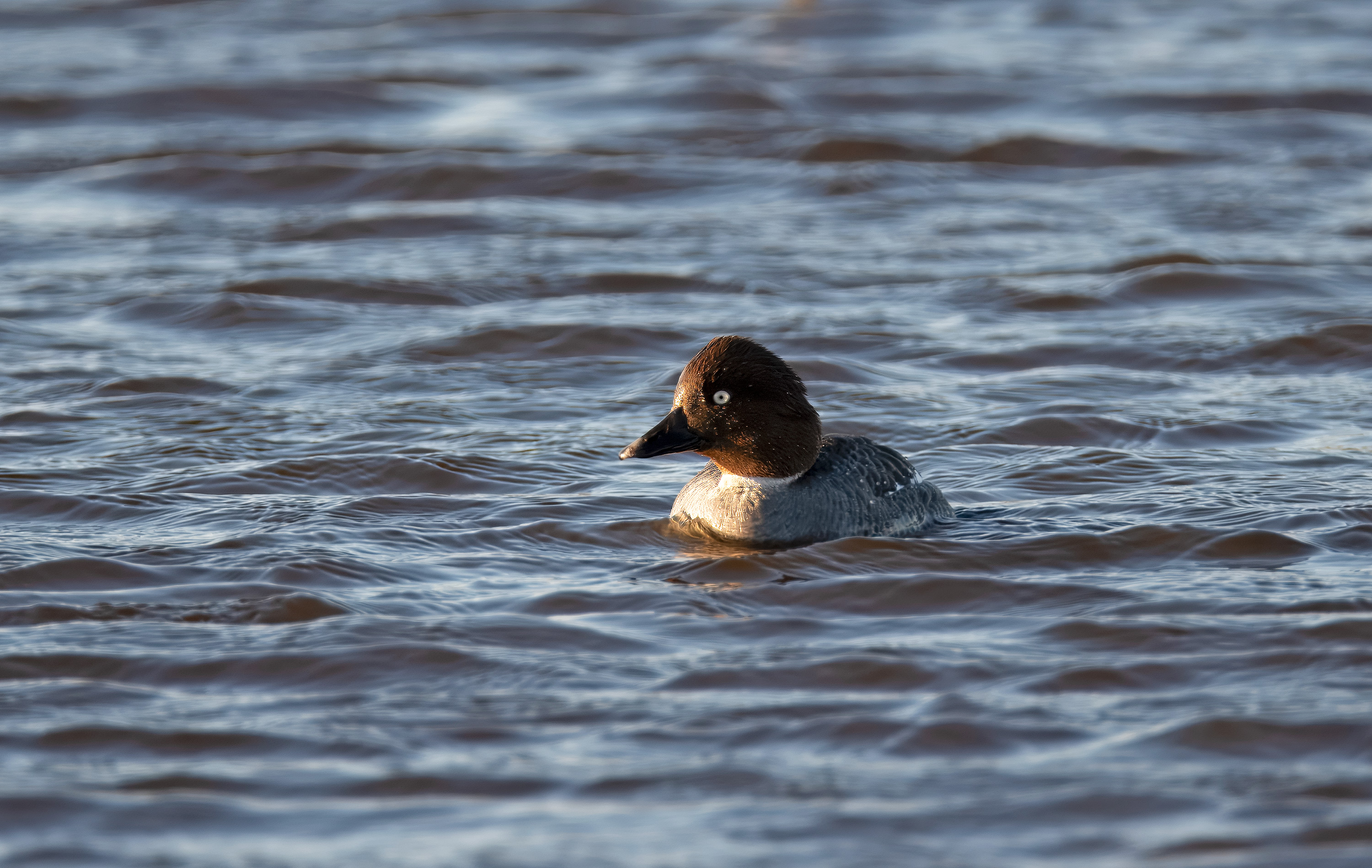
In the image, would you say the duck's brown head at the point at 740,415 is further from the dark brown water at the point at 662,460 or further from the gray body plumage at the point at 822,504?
the dark brown water at the point at 662,460

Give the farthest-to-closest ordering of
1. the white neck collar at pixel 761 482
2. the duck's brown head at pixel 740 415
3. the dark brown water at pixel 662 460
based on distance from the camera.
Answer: the white neck collar at pixel 761 482
the duck's brown head at pixel 740 415
the dark brown water at pixel 662 460

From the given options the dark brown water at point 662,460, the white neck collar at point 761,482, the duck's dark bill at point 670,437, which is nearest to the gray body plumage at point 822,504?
the white neck collar at point 761,482

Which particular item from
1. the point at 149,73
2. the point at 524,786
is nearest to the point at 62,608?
the point at 524,786

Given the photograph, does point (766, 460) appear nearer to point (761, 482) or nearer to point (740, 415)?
point (761, 482)

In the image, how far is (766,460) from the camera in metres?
8.05

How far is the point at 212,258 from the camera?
44.5 ft

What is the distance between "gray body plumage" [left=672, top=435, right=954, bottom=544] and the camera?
8.02 meters

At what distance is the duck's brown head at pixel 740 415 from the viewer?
7945 millimetres

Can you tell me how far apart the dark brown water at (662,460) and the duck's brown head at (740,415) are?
451 mm

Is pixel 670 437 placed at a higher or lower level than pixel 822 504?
higher

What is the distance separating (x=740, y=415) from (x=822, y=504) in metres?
0.52

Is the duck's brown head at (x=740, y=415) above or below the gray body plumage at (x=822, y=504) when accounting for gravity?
above

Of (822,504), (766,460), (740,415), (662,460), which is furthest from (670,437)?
(662,460)

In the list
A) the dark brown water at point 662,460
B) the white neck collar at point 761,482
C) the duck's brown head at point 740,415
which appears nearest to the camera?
the dark brown water at point 662,460
